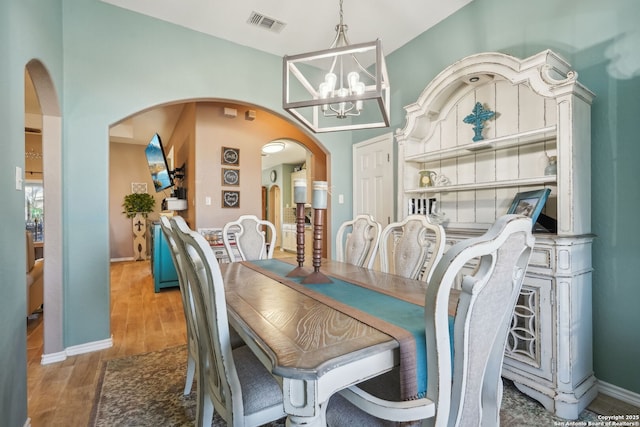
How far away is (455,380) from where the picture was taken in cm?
89

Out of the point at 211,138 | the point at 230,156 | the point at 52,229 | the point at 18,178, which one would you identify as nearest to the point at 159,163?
the point at 211,138

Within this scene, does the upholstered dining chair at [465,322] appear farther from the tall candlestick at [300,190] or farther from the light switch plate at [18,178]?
the light switch plate at [18,178]

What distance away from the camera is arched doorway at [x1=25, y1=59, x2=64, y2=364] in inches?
96.7

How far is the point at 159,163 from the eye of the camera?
200 inches

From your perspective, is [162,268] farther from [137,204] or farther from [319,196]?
[319,196]

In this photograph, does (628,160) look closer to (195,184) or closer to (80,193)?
(80,193)

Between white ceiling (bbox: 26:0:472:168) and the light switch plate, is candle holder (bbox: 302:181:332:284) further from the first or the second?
white ceiling (bbox: 26:0:472:168)

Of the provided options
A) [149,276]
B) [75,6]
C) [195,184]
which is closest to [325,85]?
[75,6]

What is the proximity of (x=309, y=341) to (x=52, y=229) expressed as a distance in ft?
8.59

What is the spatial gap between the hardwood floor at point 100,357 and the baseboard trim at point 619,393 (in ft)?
0.10

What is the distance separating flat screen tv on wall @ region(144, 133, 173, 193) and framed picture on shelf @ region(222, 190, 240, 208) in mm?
1011

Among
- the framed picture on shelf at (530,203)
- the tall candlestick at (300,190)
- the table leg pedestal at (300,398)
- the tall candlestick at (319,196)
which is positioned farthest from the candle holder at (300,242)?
the framed picture on shelf at (530,203)

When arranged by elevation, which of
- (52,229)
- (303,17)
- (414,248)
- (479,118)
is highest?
(303,17)

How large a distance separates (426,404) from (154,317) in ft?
11.4
